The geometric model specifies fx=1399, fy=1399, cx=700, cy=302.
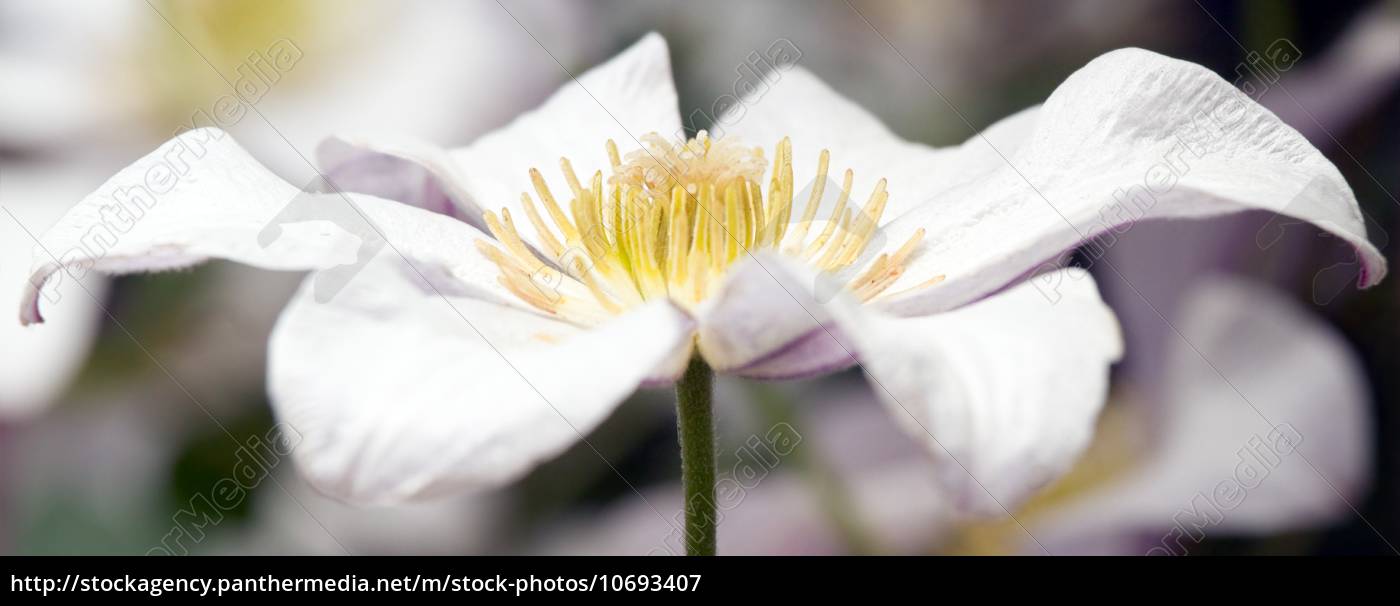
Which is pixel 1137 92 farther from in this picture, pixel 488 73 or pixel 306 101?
pixel 306 101

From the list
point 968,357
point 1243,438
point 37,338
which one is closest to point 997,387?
point 968,357

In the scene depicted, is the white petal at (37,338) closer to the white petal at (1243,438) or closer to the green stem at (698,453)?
the green stem at (698,453)

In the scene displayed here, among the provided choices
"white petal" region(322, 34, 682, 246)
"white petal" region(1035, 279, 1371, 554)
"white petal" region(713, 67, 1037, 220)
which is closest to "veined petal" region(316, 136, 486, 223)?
"white petal" region(322, 34, 682, 246)

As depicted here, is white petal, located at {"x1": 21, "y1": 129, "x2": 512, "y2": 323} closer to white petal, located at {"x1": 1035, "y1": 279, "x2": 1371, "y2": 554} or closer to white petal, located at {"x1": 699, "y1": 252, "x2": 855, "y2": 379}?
white petal, located at {"x1": 699, "y1": 252, "x2": 855, "y2": 379}

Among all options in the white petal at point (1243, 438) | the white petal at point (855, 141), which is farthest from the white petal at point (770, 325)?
the white petal at point (1243, 438)

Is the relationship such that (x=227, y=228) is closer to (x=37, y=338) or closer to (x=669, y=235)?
(x=669, y=235)
